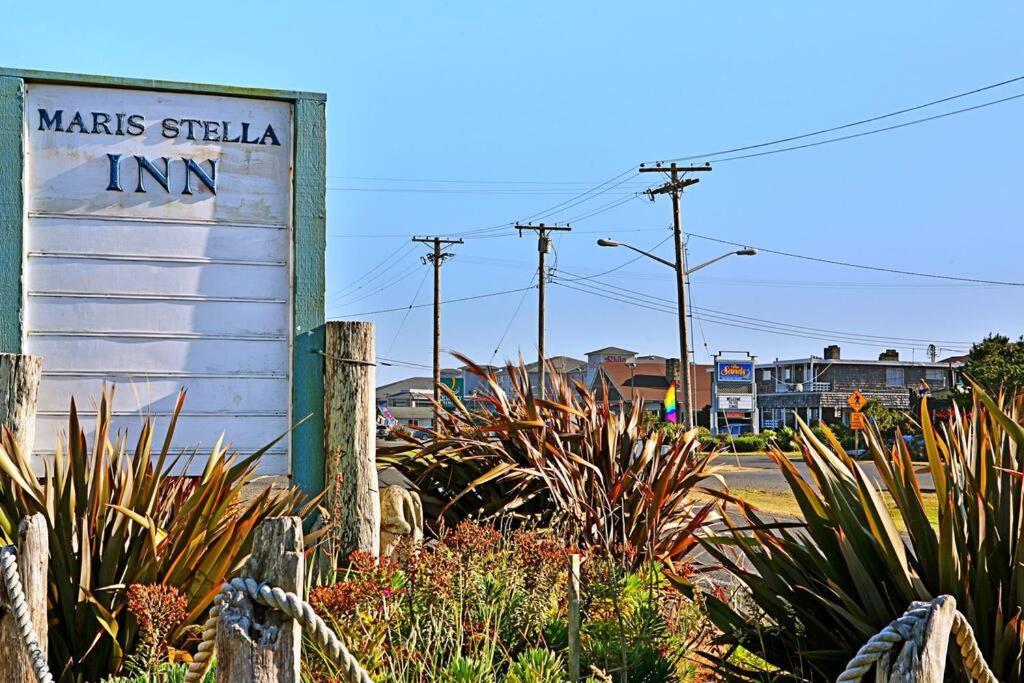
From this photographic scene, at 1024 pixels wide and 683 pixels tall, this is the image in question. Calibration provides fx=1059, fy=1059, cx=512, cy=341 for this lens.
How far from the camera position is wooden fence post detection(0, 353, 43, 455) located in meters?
6.11

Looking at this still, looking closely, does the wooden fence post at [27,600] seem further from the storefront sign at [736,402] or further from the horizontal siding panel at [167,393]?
the storefront sign at [736,402]

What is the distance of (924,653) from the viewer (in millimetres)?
2789

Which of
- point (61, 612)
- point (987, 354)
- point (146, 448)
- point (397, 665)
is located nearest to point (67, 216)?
point (146, 448)

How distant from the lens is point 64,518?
4707 millimetres

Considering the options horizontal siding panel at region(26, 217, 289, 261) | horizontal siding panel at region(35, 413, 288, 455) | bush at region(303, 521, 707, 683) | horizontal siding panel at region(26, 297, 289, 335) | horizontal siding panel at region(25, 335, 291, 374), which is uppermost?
horizontal siding panel at region(26, 217, 289, 261)

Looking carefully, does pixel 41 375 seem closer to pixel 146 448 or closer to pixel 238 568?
pixel 146 448

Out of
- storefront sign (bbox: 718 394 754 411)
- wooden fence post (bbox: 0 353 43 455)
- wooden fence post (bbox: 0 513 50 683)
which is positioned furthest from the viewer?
storefront sign (bbox: 718 394 754 411)

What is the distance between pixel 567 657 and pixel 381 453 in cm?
325

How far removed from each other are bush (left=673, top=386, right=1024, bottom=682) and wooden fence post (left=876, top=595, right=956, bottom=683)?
102 cm

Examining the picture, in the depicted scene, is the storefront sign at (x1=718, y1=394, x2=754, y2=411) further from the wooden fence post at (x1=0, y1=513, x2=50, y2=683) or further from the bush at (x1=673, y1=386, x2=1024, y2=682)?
the wooden fence post at (x1=0, y1=513, x2=50, y2=683)

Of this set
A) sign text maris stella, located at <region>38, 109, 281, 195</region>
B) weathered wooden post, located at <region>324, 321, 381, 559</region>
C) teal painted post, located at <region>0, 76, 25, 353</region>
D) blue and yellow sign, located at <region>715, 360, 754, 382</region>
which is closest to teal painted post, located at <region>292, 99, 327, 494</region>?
weathered wooden post, located at <region>324, 321, 381, 559</region>

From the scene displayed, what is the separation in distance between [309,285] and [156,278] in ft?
3.14

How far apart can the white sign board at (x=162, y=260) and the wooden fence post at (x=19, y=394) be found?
1.31ft

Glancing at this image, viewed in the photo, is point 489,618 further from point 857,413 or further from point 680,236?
point 680,236
